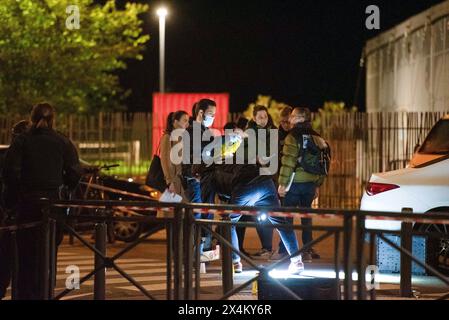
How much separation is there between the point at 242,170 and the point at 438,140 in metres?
3.18

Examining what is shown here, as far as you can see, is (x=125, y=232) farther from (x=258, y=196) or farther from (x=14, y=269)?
(x=14, y=269)

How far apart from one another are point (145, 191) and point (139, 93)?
170 feet

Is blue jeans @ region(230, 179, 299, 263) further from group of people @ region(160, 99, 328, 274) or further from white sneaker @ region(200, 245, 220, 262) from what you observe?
white sneaker @ region(200, 245, 220, 262)

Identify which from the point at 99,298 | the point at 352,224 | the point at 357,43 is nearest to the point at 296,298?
the point at 352,224

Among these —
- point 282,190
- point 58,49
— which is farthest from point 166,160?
point 58,49

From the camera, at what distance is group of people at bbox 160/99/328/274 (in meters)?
12.2

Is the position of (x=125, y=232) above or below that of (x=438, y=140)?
below

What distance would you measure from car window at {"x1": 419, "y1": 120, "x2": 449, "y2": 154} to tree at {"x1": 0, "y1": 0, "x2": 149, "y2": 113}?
1522 cm

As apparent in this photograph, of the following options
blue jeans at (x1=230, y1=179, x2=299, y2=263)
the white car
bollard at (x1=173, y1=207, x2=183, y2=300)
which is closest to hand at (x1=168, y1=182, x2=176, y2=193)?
blue jeans at (x1=230, y1=179, x2=299, y2=263)

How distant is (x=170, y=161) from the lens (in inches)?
503

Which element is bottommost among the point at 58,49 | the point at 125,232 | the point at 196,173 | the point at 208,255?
the point at 125,232

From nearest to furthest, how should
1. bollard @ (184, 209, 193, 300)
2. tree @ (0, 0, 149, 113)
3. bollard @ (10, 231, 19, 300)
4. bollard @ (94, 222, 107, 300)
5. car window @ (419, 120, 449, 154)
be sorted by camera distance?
bollard @ (184, 209, 193, 300)
bollard @ (94, 222, 107, 300)
bollard @ (10, 231, 19, 300)
car window @ (419, 120, 449, 154)
tree @ (0, 0, 149, 113)

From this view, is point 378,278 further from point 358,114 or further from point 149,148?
point 149,148

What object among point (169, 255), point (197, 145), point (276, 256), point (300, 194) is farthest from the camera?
point (276, 256)
